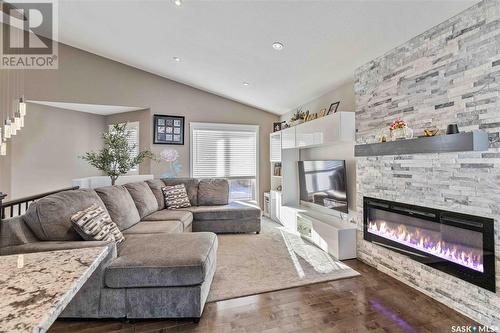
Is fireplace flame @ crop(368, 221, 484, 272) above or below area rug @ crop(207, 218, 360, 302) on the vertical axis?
above

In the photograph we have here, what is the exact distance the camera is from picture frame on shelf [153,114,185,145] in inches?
210

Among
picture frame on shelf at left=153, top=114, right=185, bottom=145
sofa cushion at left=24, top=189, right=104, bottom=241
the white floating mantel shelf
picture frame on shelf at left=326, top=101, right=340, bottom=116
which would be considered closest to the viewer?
the white floating mantel shelf

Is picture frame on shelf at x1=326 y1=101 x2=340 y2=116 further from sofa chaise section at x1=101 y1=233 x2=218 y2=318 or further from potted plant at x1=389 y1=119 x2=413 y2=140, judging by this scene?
sofa chaise section at x1=101 y1=233 x2=218 y2=318

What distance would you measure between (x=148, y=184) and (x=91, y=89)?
7.54 feet

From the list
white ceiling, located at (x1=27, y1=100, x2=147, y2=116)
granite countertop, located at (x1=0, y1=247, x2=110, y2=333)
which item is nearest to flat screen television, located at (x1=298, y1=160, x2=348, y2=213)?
granite countertop, located at (x1=0, y1=247, x2=110, y2=333)

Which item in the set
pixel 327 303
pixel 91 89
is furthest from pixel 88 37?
pixel 327 303

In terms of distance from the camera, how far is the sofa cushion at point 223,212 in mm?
4234

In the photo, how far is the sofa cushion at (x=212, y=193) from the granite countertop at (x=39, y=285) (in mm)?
3614

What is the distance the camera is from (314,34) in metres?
2.67

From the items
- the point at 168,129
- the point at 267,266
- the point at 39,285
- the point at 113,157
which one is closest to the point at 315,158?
the point at 267,266

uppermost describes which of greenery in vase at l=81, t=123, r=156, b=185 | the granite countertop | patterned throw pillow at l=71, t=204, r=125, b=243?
greenery in vase at l=81, t=123, r=156, b=185

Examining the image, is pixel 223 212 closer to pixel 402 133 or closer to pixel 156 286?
pixel 156 286

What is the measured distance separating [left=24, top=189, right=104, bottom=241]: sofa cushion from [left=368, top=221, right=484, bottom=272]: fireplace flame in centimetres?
323

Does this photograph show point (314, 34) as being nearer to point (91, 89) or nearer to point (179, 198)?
point (179, 198)
